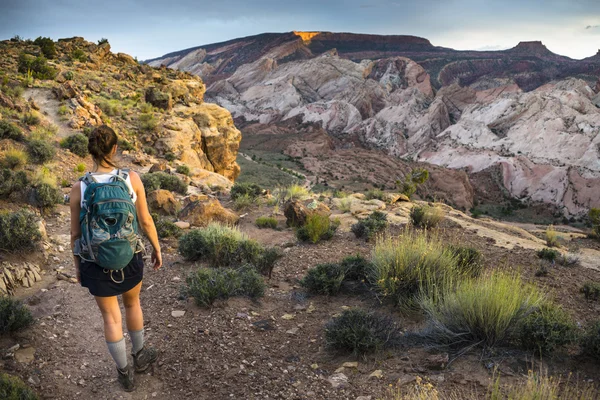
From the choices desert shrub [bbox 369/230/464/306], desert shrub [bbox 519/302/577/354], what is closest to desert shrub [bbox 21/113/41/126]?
desert shrub [bbox 369/230/464/306]

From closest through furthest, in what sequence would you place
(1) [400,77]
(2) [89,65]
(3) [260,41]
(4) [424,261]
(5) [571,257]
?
(4) [424,261], (5) [571,257], (2) [89,65], (1) [400,77], (3) [260,41]

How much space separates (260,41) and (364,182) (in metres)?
134

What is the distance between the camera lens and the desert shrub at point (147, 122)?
53.5ft

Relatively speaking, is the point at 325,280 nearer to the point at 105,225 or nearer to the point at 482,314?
the point at 482,314

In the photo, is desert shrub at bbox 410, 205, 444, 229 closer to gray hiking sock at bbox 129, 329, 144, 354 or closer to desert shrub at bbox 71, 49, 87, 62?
gray hiking sock at bbox 129, 329, 144, 354

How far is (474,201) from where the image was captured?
138ft

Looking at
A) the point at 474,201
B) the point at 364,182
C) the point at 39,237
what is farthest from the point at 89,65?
the point at 474,201

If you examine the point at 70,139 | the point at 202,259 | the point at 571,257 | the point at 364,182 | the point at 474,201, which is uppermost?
the point at 70,139

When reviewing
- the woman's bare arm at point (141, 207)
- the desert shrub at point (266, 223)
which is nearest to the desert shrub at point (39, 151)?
the desert shrub at point (266, 223)

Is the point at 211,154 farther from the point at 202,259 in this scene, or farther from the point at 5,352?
the point at 5,352

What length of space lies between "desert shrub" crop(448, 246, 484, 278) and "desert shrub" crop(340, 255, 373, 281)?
1.16 m

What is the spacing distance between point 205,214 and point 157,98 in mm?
13220

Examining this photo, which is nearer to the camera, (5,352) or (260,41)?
(5,352)

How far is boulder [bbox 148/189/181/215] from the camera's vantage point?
8.88 meters
